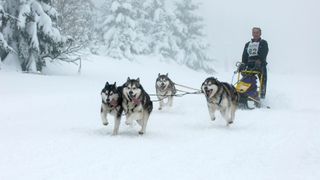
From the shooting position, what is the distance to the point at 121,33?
39.4 m

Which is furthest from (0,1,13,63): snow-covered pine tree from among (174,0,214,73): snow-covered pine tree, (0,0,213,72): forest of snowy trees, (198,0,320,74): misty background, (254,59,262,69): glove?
(198,0,320,74): misty background

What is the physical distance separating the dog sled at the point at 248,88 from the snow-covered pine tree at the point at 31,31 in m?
8.71

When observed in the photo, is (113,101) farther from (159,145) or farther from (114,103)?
(159,145)

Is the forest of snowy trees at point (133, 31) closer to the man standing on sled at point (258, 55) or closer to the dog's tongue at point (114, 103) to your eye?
the man standing on sled at point (258, 55)

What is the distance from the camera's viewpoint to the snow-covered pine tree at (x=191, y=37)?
43938 mm

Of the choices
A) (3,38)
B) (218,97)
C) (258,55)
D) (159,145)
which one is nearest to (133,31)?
(3,38)

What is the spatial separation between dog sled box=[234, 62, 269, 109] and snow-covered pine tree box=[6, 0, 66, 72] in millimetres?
8715

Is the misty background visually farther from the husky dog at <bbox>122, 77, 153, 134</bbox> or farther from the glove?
the husky dog at <bbox>122, 77, 153, 134</bbox>

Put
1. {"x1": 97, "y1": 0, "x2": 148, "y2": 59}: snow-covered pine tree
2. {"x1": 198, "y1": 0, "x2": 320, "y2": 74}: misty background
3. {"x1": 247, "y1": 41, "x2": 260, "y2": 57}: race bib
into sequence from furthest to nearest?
{"x1": 198, "y1": 0, "x2": 320, "y2": 74}: misty background → {"x1": 97, "y1": 0, "x2": 148, "y2": 59}: snow-covered pine tree → {"x1": 247, "y1": 41, "x2": 260, "y2": 57}: race bib

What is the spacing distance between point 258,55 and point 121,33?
27.5 metres

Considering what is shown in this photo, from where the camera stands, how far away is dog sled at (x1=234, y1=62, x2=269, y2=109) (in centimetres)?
1220

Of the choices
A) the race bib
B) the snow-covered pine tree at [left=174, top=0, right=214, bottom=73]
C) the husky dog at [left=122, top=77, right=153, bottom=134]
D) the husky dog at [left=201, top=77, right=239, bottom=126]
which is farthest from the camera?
the snow-covered pine tree at [left=174, top=0, right=214, bottom=73]

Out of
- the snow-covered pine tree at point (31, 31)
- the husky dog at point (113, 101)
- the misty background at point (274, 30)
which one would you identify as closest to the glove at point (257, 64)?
the husky dog at point (113, 101)

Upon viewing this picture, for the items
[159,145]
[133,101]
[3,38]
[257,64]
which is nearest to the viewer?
[159,145]
